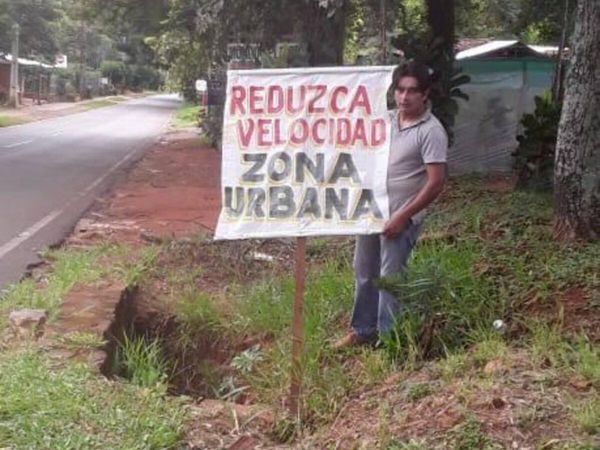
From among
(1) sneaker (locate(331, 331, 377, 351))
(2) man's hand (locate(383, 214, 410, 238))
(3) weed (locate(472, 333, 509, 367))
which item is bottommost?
(1) sneaker (locate(331, 331, 377, 351))

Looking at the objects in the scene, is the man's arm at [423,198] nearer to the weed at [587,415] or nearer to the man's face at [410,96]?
the man's face at [410,96]

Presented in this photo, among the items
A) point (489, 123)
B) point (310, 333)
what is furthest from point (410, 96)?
point (489, 123)

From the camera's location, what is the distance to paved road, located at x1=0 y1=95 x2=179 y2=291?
8.84m

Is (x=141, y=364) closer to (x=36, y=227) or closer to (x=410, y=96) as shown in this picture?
(x=410, y=96)

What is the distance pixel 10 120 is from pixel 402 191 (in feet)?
98.3

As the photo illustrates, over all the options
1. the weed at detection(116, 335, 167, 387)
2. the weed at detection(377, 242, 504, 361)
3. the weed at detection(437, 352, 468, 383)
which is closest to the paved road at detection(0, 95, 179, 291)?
the weed at detection(116, 335, 167, 387)

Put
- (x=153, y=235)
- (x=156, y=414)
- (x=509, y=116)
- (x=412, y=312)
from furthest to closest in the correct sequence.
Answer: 1. (x=509, y=116)
2. (x=153, y=235)
3. (x=412, y=312)
4. (x=156, y=414)

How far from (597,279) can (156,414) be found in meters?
2.68

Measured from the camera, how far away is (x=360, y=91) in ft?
13.0

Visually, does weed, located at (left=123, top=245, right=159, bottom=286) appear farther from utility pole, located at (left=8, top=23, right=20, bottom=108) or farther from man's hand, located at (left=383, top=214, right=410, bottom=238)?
utility pole, located at (left=8, top=23, right=20, bottom=108)

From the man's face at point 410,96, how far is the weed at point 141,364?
1878mm

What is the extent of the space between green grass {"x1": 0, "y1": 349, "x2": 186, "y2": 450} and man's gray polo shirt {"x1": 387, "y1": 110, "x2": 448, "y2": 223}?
154 cm

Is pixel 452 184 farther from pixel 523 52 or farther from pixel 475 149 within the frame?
pixel 523 52

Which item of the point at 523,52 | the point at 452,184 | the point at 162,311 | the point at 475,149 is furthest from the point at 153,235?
the point at 523,52
